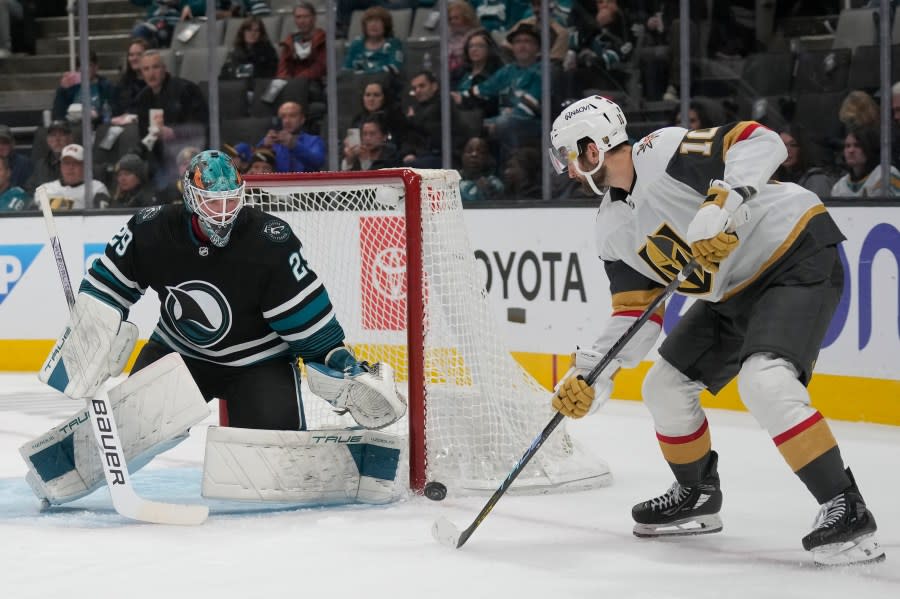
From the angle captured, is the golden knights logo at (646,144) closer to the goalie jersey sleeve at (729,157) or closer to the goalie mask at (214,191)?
the goalie jersey sleeve at (729,157)

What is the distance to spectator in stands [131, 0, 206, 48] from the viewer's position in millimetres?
6980

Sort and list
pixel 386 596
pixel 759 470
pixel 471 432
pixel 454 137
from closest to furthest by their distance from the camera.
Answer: pixel 386 596
pixel 471 432
pixel 759 470
pixel 454 137

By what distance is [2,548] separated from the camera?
313 cm

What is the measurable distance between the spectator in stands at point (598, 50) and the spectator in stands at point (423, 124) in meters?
0.65

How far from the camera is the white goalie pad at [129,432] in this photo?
3.43 meters

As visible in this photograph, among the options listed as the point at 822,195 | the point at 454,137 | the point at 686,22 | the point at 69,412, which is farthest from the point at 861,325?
the point at 69,412

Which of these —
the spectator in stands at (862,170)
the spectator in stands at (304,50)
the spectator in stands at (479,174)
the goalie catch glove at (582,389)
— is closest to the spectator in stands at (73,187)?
the spectator in stands at (304,50)

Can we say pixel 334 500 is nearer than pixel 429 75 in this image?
Yes

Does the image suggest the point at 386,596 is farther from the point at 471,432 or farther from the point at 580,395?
the point at 471,432

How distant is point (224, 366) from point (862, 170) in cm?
247

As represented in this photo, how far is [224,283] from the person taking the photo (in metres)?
3.55

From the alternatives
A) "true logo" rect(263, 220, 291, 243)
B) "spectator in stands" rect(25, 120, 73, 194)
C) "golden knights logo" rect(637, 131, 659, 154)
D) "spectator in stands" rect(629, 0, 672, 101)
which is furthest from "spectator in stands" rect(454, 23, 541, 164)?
"golden knights logo" rect(637, 131, 659, 154)

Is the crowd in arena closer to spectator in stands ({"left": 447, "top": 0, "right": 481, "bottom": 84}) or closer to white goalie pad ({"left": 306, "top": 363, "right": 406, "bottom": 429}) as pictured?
spectator in stands ({"left": 447, "top": 0, "right": 481, "bottom": 84})

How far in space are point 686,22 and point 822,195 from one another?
0.94 meters
